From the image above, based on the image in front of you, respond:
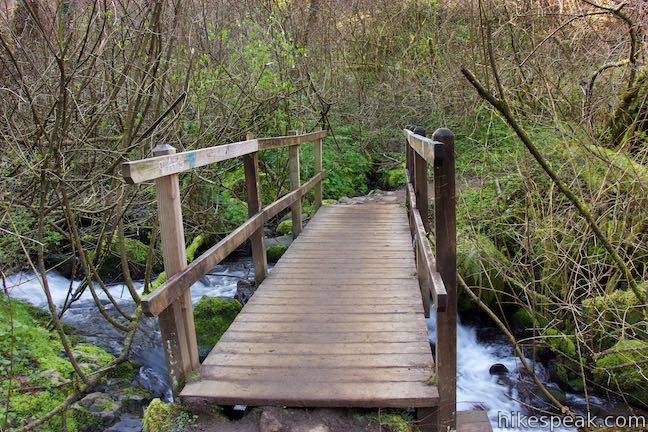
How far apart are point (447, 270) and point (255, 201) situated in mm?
2418

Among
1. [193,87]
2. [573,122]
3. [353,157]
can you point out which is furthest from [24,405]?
[353,157]

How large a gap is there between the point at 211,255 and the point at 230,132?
4885 millimetres

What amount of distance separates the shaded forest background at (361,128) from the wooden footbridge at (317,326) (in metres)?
1.31

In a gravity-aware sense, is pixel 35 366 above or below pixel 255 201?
below

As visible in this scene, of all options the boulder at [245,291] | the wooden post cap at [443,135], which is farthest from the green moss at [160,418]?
the boulder at [245,291]

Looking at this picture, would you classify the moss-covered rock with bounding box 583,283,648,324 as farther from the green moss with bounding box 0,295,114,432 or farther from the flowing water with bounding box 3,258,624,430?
the green moss with bounding box 0,295,114,432

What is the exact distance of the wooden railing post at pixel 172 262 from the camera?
3.14 metres

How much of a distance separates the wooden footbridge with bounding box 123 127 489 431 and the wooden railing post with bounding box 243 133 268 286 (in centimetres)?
1

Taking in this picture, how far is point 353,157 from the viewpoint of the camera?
13.1 metres

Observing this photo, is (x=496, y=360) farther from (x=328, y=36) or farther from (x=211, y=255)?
(x=328, y=36)

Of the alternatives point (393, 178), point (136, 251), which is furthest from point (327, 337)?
point (393, 178)

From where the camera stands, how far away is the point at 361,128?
13.7 m

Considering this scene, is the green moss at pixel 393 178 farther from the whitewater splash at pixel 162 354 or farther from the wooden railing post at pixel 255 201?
the wooden railing post at pixel 255 201

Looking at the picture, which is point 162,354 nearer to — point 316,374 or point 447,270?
point 316,374
